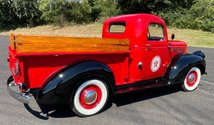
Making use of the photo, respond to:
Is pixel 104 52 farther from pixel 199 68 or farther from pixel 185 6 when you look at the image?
pixel 185 6

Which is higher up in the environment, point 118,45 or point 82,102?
point 118,45

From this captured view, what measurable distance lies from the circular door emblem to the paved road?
63cm

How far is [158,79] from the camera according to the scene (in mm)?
5574

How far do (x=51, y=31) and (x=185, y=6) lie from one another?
Answer: 508 inches

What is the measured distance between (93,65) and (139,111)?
127 centimetres

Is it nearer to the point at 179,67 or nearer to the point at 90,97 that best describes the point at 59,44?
the point at 90,97

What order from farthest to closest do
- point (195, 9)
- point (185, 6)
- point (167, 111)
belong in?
1. point (185, 6)
2. point (195, 9)
3. point (167, 111)

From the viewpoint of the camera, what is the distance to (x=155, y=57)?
5.40 metres

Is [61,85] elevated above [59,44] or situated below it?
below

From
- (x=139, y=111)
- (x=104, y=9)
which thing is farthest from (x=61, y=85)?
(x=104, y=9)

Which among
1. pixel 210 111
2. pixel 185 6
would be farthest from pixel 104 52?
pixel 185 6

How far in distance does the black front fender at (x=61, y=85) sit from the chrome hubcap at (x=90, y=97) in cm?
38

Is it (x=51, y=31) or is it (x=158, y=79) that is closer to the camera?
(x=158, y=79)

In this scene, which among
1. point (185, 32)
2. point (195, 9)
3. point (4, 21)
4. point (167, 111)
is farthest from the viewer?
point (4, 21)
